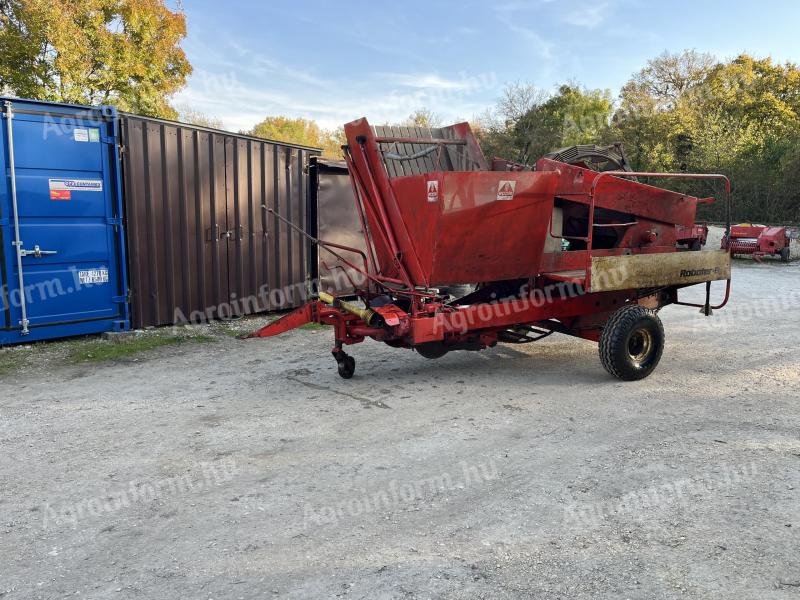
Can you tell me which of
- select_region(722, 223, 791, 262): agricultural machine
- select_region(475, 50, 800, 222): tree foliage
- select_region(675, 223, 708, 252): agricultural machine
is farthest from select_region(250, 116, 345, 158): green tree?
select_region(675, 223, 708, 252): agricultural machine

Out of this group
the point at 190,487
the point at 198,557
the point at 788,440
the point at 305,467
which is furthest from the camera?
the point at 788,440

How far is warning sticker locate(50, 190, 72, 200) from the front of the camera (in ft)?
24.4

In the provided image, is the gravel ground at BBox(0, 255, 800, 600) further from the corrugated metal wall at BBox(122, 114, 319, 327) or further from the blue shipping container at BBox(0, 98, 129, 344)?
the corrugated metal wall at BBox(122, 114, 319, 327)

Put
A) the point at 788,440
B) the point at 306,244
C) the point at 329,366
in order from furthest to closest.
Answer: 1. the point at 306,244
2. the point at 329,366
3. the point at 788,440

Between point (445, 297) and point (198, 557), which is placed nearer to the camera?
point (198, 557)

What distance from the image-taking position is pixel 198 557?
2.95 m

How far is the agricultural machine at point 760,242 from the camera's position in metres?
19.0

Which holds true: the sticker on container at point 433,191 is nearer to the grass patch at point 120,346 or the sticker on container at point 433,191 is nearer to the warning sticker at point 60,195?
the grass patch at point 120,346

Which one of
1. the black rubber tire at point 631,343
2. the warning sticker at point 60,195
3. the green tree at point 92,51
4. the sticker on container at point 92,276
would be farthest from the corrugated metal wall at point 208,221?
the green tree at point 92,51

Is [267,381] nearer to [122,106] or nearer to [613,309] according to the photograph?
[613,309]

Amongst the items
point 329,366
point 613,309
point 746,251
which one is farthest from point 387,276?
point 746,251

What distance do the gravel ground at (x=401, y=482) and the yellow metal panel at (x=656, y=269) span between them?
0.96 metres

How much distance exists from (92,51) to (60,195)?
1429cm

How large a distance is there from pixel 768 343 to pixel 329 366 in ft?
17.7
